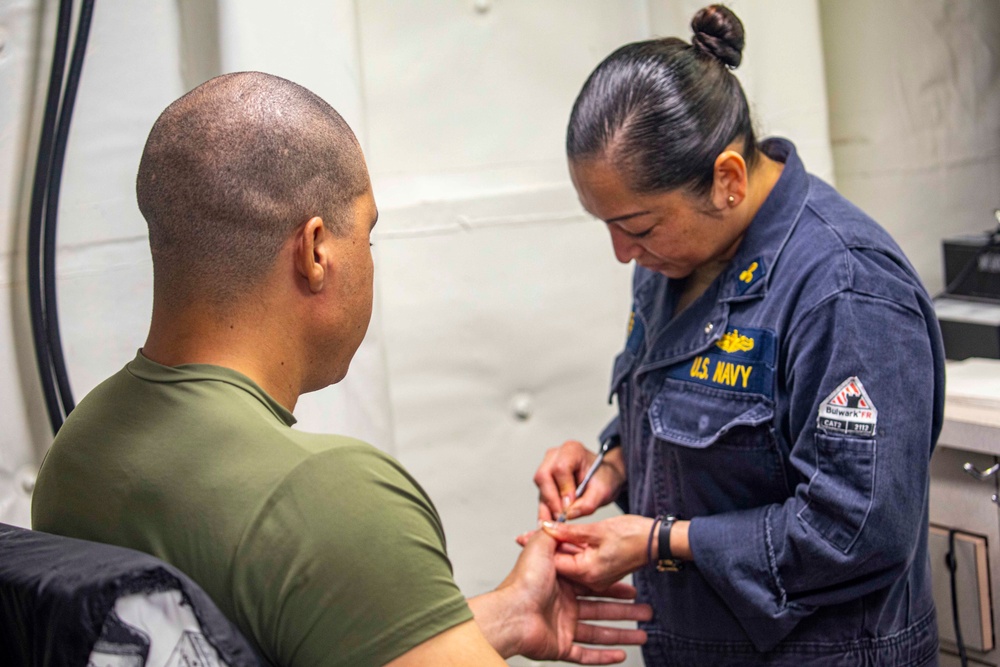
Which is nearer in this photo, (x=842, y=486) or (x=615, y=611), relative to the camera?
(x=842, y=486)

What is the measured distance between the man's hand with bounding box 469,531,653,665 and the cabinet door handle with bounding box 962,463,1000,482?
1.95 ft

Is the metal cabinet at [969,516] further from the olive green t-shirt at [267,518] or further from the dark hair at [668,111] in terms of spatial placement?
the olive green t-shirt at [267,518]

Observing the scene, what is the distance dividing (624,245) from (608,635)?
55 cm

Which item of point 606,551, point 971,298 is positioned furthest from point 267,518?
point 971,298

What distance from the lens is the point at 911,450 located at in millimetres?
1100

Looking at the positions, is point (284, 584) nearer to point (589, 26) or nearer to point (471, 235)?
point (471, 235)

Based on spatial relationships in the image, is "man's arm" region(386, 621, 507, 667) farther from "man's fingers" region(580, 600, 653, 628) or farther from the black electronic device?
the black electronic device

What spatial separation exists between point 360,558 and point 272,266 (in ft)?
0.92

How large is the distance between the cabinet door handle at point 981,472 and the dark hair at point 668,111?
26.0 inches

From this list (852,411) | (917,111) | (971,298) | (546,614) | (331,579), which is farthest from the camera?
(917,111)

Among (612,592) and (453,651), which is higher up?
(453,651)

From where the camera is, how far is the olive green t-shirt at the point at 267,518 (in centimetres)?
68

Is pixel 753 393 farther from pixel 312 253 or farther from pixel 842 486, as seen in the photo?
pixel 312 253

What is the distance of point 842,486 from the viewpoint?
3.58 ft
